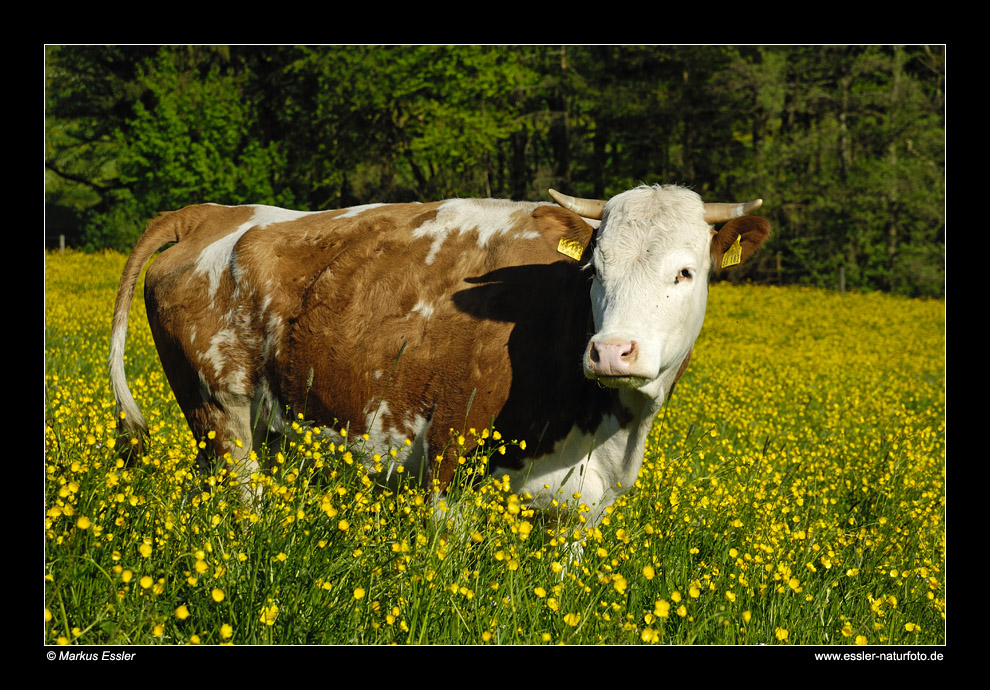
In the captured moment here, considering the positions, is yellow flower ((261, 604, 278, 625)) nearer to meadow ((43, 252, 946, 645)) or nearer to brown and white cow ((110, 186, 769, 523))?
meadow ((43, 252, 946, 645))

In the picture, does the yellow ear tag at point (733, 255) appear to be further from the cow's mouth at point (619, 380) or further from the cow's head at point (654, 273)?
the cow's mouth at point (619, 380)

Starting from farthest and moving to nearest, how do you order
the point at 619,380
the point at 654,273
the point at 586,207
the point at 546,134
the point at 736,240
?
the point at 546,134 < the point at 586,207 < the point at 736,240 < the point at 654,273 < the point at 619,380

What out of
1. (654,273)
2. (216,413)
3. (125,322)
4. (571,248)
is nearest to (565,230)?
(571,248)

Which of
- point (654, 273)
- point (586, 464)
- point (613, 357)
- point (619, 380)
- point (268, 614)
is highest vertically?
point (654, 273)

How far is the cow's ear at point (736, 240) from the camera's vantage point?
4129 millimetres

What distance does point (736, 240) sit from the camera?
13.6ft

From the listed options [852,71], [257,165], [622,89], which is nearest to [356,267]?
[622,89]

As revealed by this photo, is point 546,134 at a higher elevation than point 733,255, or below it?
below

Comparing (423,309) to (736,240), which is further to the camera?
(423,309)

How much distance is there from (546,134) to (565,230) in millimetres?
21520

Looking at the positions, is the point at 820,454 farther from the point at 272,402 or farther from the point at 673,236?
the point at 272,402

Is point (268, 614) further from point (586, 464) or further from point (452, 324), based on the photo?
point (452, 324)

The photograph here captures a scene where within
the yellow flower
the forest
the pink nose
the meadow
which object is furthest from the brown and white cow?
the forest

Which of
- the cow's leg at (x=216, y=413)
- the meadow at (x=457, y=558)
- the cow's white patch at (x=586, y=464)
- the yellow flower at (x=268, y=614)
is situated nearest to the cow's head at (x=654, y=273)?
the cow's white patch at (x=586, y=464)
